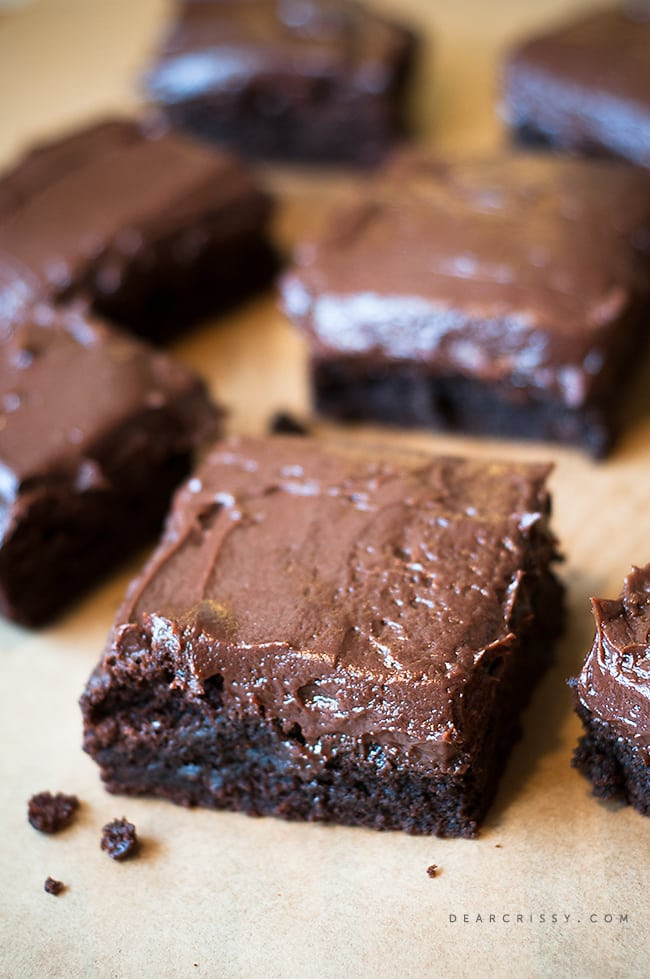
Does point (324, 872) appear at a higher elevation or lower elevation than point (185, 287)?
lower

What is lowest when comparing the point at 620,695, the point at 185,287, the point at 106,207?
A: the point at 185,287

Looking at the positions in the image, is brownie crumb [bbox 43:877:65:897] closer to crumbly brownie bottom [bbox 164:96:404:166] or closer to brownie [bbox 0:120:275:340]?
→ brownie [bbox 0:120:275:340]

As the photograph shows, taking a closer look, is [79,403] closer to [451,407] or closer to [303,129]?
[451,407]

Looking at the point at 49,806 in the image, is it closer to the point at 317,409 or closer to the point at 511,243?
the point at 317,409

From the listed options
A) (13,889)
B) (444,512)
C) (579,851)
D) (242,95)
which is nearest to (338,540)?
(444,512)

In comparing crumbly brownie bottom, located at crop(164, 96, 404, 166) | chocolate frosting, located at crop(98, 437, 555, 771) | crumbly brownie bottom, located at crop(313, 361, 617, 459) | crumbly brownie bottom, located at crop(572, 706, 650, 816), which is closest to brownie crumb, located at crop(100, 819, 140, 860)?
chocolate frosting, located at crop(98, 437, 555, 771)

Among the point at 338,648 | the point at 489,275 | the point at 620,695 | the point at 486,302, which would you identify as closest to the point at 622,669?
the point at 620,695
